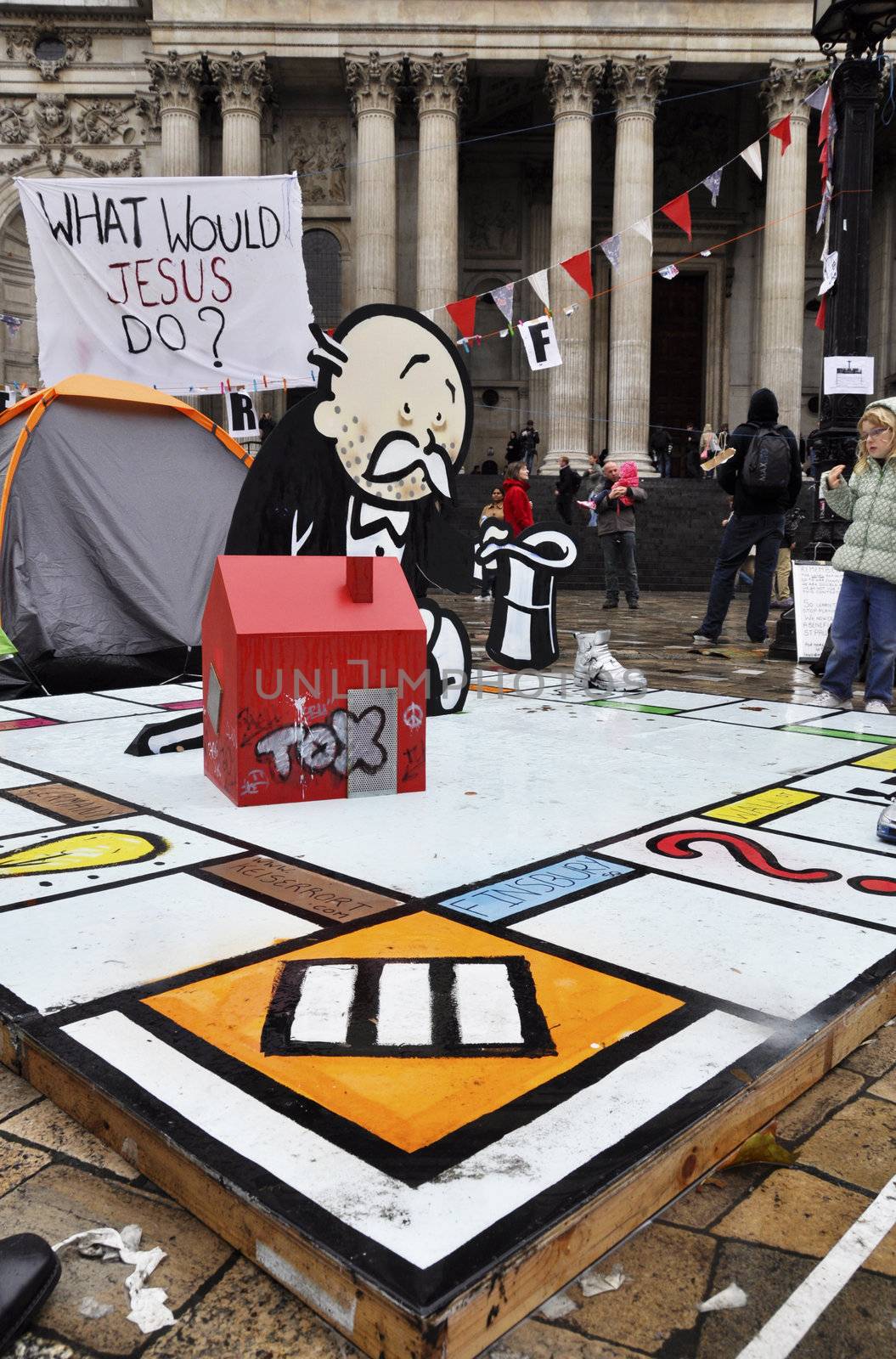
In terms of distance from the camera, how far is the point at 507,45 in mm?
24266

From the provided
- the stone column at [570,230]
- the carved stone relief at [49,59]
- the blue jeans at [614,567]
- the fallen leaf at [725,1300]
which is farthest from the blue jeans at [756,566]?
the carved stone relief at [49,59]

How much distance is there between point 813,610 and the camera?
7.62 metres

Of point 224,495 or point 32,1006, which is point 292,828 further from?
point 224,495

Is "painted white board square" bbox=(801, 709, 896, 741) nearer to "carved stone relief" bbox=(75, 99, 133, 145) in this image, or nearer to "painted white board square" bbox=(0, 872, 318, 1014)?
"painted white board square" bbox=(0, 872, 318, 1014)

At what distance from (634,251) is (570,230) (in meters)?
1.47

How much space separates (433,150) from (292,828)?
24399 mm

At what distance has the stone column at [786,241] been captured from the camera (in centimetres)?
2412

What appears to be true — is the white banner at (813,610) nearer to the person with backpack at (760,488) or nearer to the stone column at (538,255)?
the person with backpack at (760,488)

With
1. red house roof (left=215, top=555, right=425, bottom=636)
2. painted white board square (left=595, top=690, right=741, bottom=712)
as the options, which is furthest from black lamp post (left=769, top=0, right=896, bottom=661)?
red house roof (left=215, top=555, right=425, bottom=636)

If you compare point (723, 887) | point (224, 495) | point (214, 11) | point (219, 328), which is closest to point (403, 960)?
point (723, 887)

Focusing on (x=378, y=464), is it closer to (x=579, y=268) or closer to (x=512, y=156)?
(x=579, y=268)

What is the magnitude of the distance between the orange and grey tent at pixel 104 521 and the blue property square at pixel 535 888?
4473mm

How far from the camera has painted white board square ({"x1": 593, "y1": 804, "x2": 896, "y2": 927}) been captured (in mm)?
2676

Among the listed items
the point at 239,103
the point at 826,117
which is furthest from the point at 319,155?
the point at 826,117
